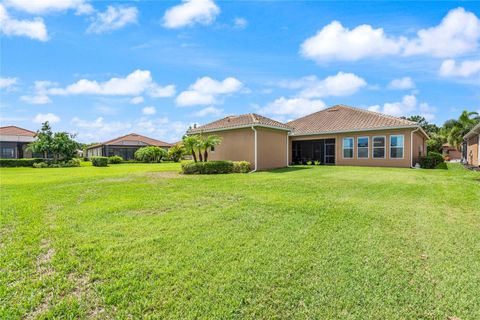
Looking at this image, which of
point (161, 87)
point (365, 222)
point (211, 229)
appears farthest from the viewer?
point (161, 87)

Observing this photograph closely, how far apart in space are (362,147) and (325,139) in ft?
11.3

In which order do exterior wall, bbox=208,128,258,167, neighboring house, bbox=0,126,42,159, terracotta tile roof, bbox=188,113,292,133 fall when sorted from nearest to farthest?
terracotta tile roof, bbox=188,113,292,133
exterior wall, bbox=208,128,258,167
neighboring house, bbox=0,126,42,159

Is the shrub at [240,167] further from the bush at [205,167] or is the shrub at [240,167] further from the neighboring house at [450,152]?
the neighboring house at [450,152]

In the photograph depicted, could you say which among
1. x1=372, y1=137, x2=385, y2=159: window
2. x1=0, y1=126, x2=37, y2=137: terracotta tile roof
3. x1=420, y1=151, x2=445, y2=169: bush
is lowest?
x1=420, y1=151, x2=445, y2=169: bush

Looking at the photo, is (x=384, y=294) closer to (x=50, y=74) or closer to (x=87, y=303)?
(x=87, y=303)

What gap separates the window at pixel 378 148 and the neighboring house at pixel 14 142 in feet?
118

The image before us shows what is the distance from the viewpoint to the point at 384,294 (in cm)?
316

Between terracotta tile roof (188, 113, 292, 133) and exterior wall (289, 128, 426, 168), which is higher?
terracotta tile roof (188, 113, 292, 133)

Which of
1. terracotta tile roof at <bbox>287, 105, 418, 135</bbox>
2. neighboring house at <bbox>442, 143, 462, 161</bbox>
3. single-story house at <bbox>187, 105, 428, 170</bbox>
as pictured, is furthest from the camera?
neighboring house at <bbox>442, 143, 462, 161</bbox>

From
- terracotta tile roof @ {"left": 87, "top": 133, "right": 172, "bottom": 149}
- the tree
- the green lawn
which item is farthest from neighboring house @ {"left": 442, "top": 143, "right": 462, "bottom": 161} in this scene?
the tree

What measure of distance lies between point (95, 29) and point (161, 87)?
445 inches

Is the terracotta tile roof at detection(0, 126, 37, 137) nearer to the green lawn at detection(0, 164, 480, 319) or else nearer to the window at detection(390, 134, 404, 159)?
the green lawn at detection(0, 164, 480, 319)

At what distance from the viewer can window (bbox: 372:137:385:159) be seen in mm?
20484

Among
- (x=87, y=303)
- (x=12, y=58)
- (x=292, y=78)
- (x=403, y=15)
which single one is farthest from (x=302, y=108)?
(x=87, y=303)
